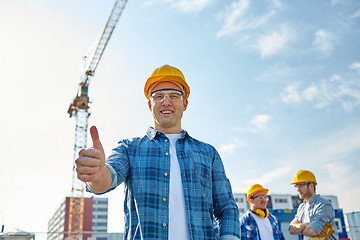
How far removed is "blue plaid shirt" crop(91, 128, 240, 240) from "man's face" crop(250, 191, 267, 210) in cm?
459

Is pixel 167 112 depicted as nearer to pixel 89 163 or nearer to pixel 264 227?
pixel 89 163

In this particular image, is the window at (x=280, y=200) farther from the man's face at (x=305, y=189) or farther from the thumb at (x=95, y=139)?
the thumb at (x=95, y=139)

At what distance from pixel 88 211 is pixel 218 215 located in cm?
11829

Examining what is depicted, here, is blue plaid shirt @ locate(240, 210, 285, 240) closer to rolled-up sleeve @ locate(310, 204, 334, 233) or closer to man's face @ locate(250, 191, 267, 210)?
man's face @ locate(250, 191, 267, 210)

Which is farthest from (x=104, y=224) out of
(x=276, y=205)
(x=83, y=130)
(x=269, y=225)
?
(x=269, y=225)

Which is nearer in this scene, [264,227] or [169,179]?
[169,179]

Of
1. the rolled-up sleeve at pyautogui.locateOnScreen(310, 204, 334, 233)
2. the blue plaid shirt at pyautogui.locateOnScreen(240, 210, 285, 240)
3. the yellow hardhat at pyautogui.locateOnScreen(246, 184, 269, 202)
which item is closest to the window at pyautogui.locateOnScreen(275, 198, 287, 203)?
the yellow hardhat at pyautogui.locateOnScreen(246, 184, 269, 202)

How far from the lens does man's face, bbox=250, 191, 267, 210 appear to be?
6844mm

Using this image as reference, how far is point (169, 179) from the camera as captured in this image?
7.61 ft

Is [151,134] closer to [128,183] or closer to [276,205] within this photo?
[128,183]

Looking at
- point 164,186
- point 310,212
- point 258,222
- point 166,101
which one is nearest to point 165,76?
point 166,101

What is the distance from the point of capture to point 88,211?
113125 mm

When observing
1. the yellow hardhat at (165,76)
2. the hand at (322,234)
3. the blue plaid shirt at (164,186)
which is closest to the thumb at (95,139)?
the blue plaid shirt at (164,186)

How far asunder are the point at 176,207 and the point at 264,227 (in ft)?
15.6
